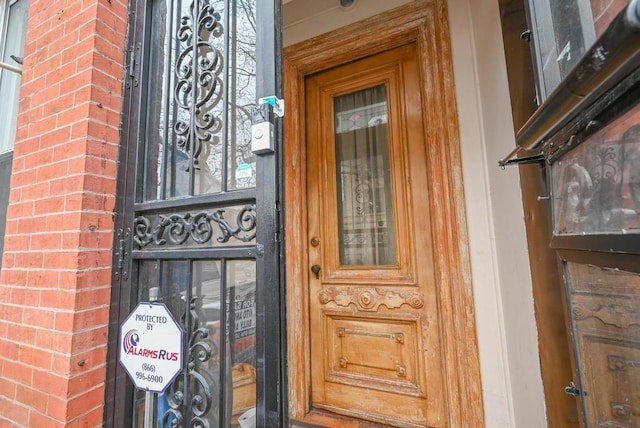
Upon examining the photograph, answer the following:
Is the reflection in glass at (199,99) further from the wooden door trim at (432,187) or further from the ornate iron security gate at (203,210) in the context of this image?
the wooden door trim at (432,187)

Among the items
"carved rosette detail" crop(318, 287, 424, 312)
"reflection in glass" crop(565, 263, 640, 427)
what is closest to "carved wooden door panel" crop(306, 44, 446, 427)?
"carved rosette detail" crop(318, 287, 424, 312)

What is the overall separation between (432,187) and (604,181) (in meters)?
1.11

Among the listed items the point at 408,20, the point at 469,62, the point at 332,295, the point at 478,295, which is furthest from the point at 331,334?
the point at 408,20

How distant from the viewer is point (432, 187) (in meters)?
1.60

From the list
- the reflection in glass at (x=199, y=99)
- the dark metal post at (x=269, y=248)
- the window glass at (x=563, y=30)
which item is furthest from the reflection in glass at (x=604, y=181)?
the reflection in glass at (x=199, y=99)

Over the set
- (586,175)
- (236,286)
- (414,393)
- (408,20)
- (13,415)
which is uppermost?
(408,20)

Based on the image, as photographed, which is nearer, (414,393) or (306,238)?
(414,393)

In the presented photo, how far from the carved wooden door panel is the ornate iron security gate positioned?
989 mm

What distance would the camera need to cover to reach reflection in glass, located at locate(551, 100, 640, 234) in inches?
16.5

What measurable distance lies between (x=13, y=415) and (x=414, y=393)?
5.70 ft

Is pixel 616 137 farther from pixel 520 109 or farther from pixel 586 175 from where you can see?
pixel 520 109

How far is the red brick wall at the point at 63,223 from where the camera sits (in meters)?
1.04

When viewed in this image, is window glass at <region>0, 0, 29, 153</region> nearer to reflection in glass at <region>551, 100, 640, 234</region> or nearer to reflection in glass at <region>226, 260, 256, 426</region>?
reflection in glass at <region>226, 260, 256, 426</region>

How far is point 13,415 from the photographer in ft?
3.71
